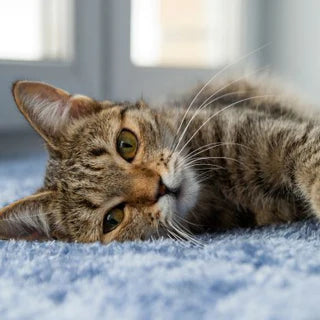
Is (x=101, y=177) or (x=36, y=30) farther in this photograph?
(x=36, y=30)

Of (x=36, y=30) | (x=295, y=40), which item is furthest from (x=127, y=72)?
(x=295, y=40)

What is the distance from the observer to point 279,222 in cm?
101

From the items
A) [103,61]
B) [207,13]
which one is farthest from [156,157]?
[207,13]

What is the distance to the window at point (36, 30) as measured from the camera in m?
1.92

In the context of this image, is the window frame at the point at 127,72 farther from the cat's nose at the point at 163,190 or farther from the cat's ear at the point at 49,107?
the cat's nose at the point at 163,190

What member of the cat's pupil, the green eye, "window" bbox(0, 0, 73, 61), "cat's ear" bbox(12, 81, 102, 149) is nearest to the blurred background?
"window" bbox(0, 0, 73, 61)

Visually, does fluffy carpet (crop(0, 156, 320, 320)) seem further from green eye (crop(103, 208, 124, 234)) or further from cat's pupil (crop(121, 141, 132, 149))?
cat's pupil (crop(121, 141, 132, 149))

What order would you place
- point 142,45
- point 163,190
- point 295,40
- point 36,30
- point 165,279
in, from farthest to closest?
point 295,40 → point 142,45 → point 36,30 → point 163,190 → point 165,279

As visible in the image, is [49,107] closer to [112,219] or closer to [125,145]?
[125,145]

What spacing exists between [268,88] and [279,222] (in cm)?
77

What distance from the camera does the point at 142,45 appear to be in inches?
93.5

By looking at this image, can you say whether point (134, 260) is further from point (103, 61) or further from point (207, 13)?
point (207, 13)

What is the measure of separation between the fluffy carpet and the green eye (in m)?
0.12

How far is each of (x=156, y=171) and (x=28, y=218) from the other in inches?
10.5
